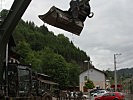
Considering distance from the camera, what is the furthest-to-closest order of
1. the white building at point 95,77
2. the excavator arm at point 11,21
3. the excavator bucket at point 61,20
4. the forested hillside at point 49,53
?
1. the white building at point 95,77
2. the forested hillside at point 49,53
3. the excavator arm at point 11,21
4. the excavator bucket at point 61,20

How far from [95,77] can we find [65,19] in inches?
4432

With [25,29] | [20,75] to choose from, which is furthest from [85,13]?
[25,29]

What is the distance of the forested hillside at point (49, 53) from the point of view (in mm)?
103125

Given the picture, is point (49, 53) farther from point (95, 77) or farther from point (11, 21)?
point (11, 21)

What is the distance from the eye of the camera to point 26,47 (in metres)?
124

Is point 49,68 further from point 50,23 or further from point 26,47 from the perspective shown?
point 50,23

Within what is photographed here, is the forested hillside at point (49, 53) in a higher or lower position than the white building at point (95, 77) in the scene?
higher

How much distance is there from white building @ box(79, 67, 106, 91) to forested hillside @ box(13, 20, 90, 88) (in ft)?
13.2

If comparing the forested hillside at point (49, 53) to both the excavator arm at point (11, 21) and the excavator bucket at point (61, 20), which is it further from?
the excavator bucket at point (61, 20)

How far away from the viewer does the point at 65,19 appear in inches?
348

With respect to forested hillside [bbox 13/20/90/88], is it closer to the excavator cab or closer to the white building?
the white building

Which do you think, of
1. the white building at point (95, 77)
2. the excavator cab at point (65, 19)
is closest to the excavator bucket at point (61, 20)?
the excavator cab at point (65, 19)

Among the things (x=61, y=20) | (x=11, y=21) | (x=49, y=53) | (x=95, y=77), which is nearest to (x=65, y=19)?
(x=61, y=20)

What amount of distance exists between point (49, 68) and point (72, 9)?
98250mm
